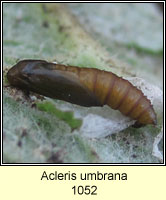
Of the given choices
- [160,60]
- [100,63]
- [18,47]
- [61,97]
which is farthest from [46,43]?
[160,60]

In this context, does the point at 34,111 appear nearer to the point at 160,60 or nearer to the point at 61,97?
the point at 61,97

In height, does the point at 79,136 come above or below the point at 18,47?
below

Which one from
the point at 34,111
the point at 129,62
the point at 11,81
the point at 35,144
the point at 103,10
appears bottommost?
the point at 35,144

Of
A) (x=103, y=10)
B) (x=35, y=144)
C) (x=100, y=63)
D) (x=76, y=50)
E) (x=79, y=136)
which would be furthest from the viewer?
(x=103, y=10)

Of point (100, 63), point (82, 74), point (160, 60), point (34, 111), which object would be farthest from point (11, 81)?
point (160, 60)

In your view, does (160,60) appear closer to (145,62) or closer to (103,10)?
(145,62)

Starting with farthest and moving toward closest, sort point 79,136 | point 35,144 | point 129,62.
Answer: point 129,62 < point 79,136 < point 35,144

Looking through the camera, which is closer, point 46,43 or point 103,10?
point 46,43
